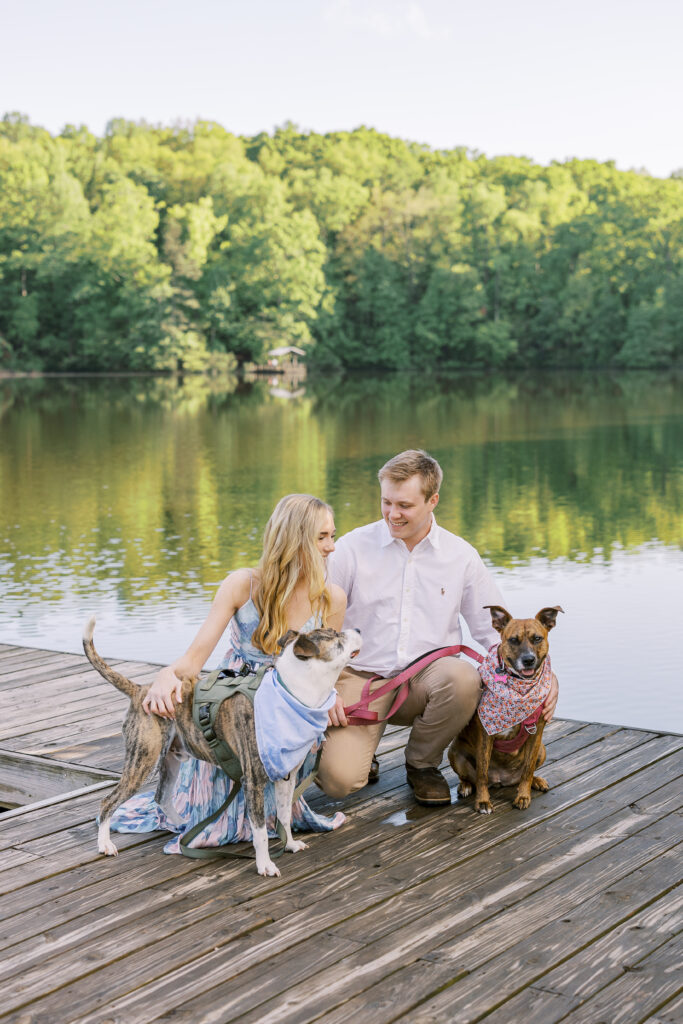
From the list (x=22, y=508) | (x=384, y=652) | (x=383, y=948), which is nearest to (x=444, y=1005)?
(x=383, y=948)

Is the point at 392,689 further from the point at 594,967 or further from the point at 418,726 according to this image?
the point at 594,967

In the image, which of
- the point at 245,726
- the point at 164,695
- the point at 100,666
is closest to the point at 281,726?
the point at 245,726

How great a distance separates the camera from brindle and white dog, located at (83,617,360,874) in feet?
11.8

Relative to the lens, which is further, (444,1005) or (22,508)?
(22,508)

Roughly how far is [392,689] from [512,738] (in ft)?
1.68

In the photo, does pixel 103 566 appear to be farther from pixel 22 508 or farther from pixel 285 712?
pixel 285 712

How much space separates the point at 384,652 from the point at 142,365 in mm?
56973

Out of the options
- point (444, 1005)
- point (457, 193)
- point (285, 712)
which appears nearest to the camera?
point (444, 1005)

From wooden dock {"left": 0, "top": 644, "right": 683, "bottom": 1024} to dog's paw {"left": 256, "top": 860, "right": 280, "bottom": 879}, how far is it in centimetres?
3

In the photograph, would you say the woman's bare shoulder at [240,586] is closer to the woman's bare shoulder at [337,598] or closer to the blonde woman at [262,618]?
the blonde woman at [262,618]

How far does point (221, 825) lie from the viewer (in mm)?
3943

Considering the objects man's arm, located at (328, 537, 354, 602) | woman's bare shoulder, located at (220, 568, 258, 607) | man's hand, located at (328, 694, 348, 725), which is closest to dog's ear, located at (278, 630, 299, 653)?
woman's bare shoulder, located at (220, 568, 258, 607)

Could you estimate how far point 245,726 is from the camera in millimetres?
3695

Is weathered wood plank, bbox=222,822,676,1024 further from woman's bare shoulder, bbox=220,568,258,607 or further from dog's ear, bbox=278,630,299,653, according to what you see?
woman's bare shoulder, bbox=220,568,258,607
